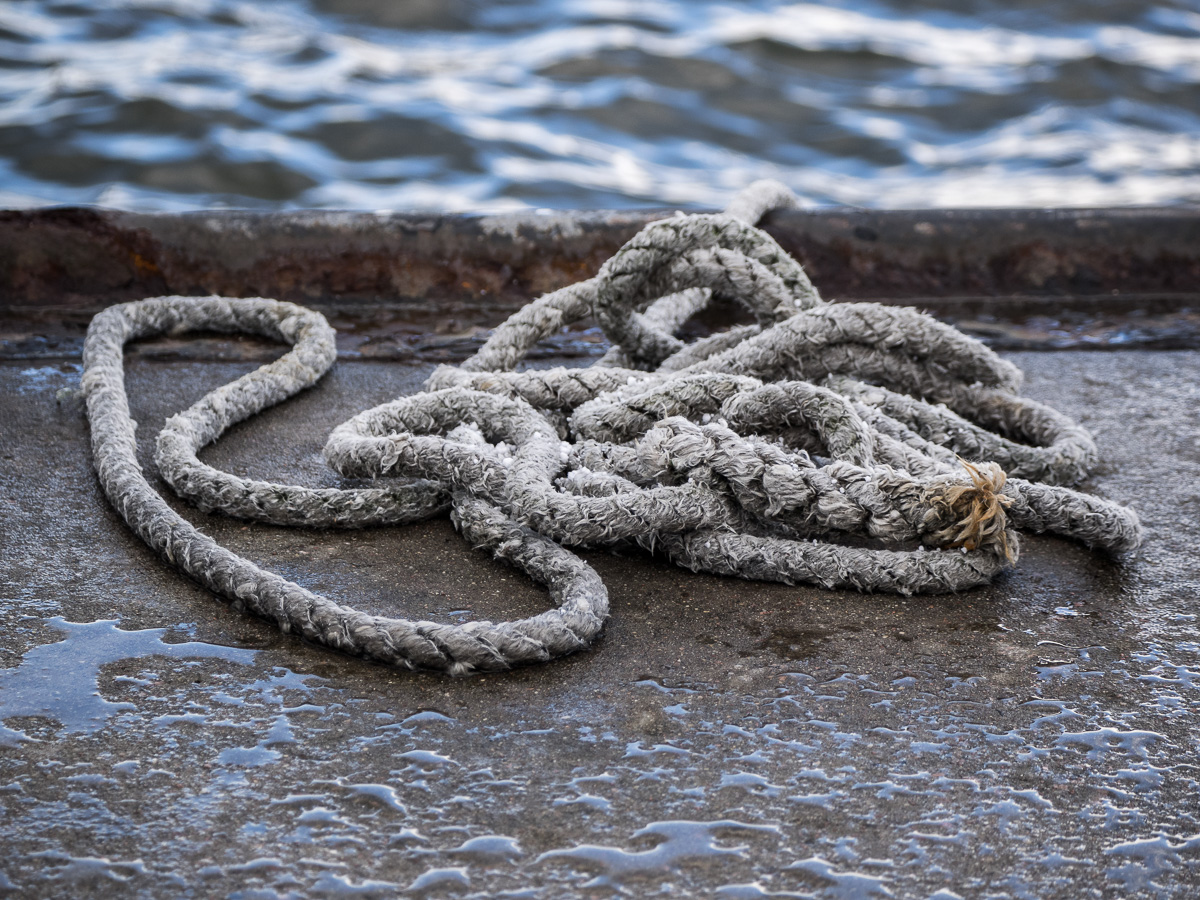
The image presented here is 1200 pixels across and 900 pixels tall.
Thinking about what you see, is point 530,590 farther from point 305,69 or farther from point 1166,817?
point 305,69

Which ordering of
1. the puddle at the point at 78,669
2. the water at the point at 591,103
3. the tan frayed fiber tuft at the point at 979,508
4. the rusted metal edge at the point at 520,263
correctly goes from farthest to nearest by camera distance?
the water at the point at 591,103 < the rusted metal edge at the point at 520,263 < the tan frayed fiber tuft at the point at 979,508 < the puddle at the point at 78,669

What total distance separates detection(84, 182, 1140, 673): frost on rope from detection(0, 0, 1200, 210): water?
10.2ft

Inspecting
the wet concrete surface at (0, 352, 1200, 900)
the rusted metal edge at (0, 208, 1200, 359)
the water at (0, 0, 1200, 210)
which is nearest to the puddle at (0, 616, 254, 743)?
the wet concrete surface at (0, 352, 1200, 900)

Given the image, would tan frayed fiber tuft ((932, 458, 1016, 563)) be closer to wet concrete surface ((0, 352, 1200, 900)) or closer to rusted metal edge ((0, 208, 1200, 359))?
wet concrete surface ((0, 352, 1200, 900))

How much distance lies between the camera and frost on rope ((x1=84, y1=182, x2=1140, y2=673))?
117cm

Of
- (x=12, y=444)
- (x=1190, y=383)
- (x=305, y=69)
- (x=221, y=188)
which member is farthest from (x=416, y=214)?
(x=305, y=69)

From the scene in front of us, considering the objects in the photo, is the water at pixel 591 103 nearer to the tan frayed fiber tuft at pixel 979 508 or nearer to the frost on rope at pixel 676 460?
the frost on rope at pixel 676 460

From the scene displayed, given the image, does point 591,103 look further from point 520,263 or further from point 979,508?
point 979,508

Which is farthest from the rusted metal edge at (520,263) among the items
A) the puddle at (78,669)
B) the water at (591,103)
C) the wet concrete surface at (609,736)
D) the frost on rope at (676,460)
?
the water at (591,103)

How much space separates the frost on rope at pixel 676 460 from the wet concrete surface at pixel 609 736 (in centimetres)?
3

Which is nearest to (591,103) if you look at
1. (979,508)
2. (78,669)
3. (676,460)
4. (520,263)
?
(520,263)

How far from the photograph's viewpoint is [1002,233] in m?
2.28

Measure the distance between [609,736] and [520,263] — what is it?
1409 millimetres

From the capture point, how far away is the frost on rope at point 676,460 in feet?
3.84
